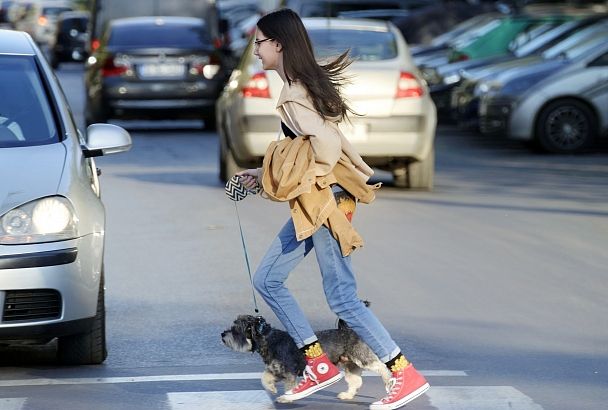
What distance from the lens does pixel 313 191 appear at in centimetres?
591

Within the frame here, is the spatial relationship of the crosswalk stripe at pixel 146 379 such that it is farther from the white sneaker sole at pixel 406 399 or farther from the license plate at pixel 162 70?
the license plate at pixel 162 70

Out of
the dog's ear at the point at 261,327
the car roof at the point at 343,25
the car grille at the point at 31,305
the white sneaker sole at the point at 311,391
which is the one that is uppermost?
the dog's ear at the point at 261,327

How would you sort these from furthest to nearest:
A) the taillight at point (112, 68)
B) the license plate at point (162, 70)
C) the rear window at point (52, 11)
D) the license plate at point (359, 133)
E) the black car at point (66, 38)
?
the rear window at point (52, 11) < the black car at point (66, 38) < the license plate at point (162, 70) < the taillight at point (112, 68) < the license plate at point (359, 133)

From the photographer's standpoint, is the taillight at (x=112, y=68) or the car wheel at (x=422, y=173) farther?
the taillight at (x=112, y=68)

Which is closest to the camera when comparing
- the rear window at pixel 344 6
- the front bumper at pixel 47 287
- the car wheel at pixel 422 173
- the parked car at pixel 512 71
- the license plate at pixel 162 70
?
the front bumper at pixel 47 287

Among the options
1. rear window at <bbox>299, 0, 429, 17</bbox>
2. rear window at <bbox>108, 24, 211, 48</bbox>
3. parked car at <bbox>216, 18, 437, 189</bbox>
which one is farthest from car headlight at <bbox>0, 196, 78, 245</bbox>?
rear window at <bbox>108, 24, 211, 48</bbox>

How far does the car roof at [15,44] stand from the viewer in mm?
8086

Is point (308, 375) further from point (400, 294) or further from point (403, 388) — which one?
Result: point (400, 294)

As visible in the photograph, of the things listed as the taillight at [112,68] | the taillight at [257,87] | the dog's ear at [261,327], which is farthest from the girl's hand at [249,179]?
the taillight at [112,68]

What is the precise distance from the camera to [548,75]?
63.2ft

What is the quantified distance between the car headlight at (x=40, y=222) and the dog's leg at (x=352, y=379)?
1342 mm

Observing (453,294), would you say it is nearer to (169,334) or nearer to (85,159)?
(169,334)

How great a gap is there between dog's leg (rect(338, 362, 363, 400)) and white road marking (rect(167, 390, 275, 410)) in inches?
12.8

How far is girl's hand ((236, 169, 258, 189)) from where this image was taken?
6.09 metres
